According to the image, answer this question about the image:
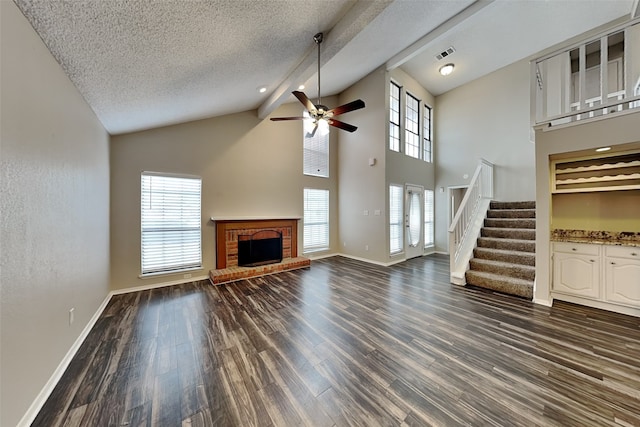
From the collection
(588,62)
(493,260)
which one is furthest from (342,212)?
(588,62)

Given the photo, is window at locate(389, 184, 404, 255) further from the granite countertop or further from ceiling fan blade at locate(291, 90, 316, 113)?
ceiling fan blade at locate(291, 90, 316, 113)

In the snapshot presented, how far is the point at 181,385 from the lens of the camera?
176cm

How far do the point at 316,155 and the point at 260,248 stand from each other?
299 centimetres

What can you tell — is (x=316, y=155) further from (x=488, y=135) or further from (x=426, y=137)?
(x=488, y=135)

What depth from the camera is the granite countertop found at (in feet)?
9.43

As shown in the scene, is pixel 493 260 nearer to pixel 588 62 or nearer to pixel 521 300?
pixel 521 300

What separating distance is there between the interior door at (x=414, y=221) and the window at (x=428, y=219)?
0.80 feet

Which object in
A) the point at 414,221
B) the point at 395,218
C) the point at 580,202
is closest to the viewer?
the point at 580,202

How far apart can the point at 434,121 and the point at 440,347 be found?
6740mm

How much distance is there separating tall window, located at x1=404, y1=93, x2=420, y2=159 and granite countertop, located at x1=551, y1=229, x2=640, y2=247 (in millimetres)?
3586

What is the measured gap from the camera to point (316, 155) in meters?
6.30

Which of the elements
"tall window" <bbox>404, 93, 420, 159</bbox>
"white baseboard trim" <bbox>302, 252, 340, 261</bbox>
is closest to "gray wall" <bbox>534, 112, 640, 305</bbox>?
"tall window" <bbox>404, 93, 420, 159</bbox>

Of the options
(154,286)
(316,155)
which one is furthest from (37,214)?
(316,155)

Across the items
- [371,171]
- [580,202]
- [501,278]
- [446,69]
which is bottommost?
[501,278]
